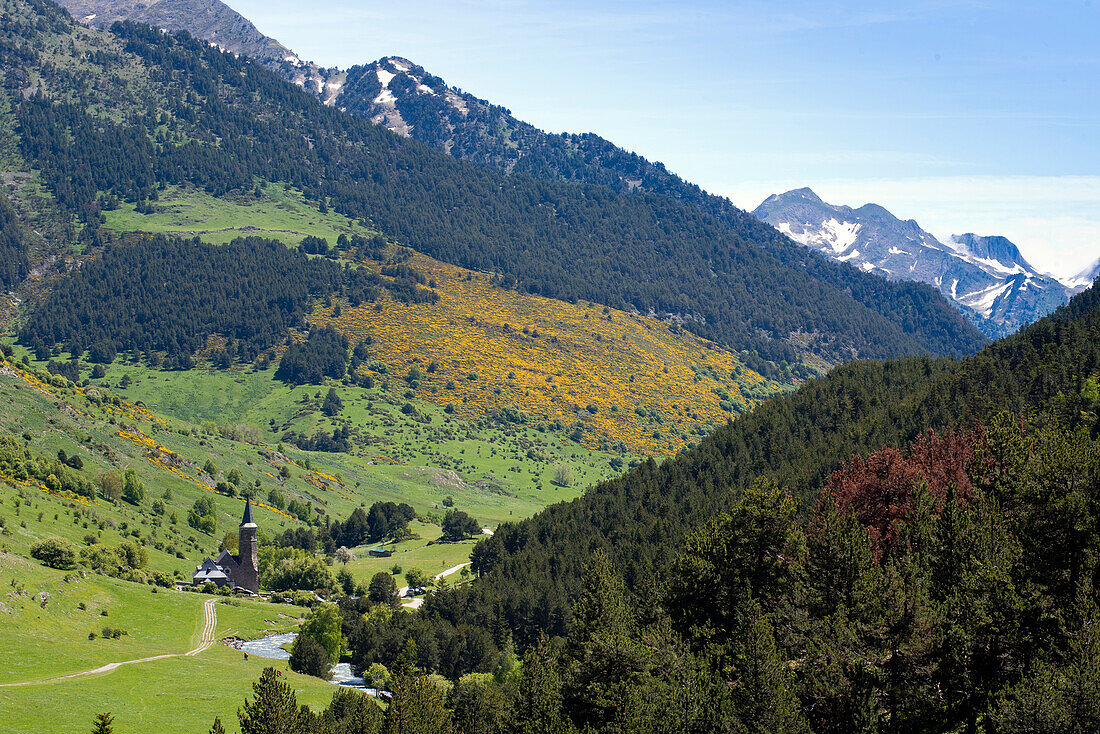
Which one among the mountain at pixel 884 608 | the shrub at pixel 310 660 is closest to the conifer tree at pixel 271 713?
the mountain at pixel 884 608

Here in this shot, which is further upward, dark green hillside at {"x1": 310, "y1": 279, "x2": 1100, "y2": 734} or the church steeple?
dark green hillside at {"x1": 310, "y1": 279, "x2": 1100, "y2": 734}

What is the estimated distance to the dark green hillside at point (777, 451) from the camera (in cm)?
12094

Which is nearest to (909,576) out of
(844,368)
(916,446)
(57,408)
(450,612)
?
(916,446)

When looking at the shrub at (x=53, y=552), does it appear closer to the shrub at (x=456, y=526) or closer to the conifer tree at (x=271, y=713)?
the conifer tree at (x=271, y=713)

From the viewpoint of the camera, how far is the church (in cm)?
14112

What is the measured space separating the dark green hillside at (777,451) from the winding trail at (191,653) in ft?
96.5

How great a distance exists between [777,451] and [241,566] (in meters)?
88.2

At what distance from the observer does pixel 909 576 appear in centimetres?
5178

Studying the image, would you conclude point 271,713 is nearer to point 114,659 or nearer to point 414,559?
point 114,659

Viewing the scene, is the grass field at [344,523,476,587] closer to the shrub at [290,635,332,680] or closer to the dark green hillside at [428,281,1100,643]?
the dark green hillside at [428,281,1100,643]

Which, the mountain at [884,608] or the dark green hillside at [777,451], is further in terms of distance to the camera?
the dark green hillside at [777,451]

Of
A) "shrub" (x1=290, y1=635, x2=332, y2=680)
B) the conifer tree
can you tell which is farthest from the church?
the conifer tree

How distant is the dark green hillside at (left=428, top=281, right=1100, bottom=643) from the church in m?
36.1

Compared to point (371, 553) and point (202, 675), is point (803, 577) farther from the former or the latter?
point (371, 553)
